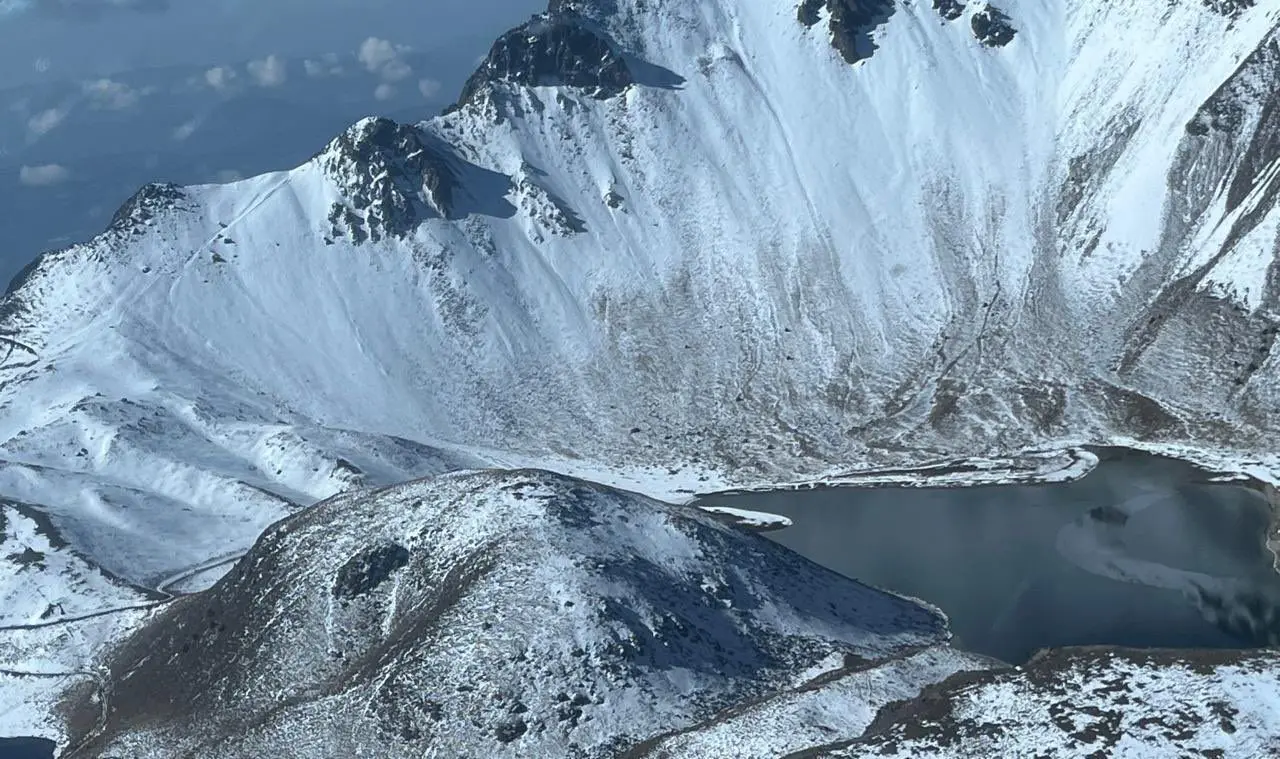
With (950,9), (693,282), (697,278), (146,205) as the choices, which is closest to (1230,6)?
(950,9)

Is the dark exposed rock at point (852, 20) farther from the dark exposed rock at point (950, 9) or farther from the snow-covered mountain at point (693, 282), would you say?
the dark exposed rock at point (950, 9)

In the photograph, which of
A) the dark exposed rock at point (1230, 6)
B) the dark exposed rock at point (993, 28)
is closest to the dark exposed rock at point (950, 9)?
the dark exposed rock at point (993, 28)

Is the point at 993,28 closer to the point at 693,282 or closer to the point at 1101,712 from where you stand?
the point at 693,282

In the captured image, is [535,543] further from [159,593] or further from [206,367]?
[206,367]

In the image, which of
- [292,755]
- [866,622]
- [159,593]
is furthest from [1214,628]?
[159,593]

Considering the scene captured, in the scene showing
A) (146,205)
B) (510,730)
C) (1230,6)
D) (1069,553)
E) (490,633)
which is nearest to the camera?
(510,730)

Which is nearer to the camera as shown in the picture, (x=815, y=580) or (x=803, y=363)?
(x=815, y=580)
